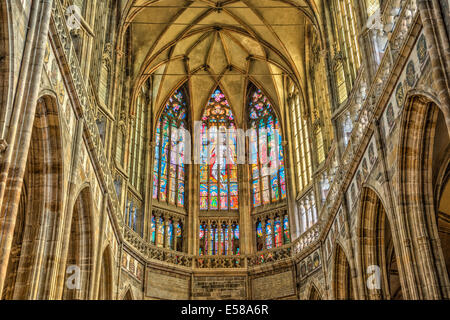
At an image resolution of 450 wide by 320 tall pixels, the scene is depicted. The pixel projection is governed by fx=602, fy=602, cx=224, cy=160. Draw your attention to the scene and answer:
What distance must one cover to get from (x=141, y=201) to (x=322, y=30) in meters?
11.6

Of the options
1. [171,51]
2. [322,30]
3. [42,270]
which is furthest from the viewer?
[171,51]

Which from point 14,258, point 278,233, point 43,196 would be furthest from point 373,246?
point 278,233

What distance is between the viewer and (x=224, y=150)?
3278 cm

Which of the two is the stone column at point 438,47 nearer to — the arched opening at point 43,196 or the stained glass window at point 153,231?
the arched opening at point 43,196

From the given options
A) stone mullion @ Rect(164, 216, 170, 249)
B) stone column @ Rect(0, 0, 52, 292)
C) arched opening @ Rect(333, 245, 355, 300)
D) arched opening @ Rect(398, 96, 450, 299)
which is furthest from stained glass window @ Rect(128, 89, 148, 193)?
arched opening @ Rect(398, 96, 450, 299)

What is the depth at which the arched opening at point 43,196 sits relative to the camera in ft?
45.4

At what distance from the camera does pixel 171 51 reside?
101ft

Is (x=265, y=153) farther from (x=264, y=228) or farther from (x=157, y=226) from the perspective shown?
(x=157, y=226)

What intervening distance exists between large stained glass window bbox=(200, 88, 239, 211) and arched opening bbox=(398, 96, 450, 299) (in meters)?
16.9

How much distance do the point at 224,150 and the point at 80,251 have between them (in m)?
14.6

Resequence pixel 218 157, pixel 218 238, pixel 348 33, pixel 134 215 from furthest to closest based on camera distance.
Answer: pixel 218 157, pixel 218 238, pixel 134 215, pixel 348 33
